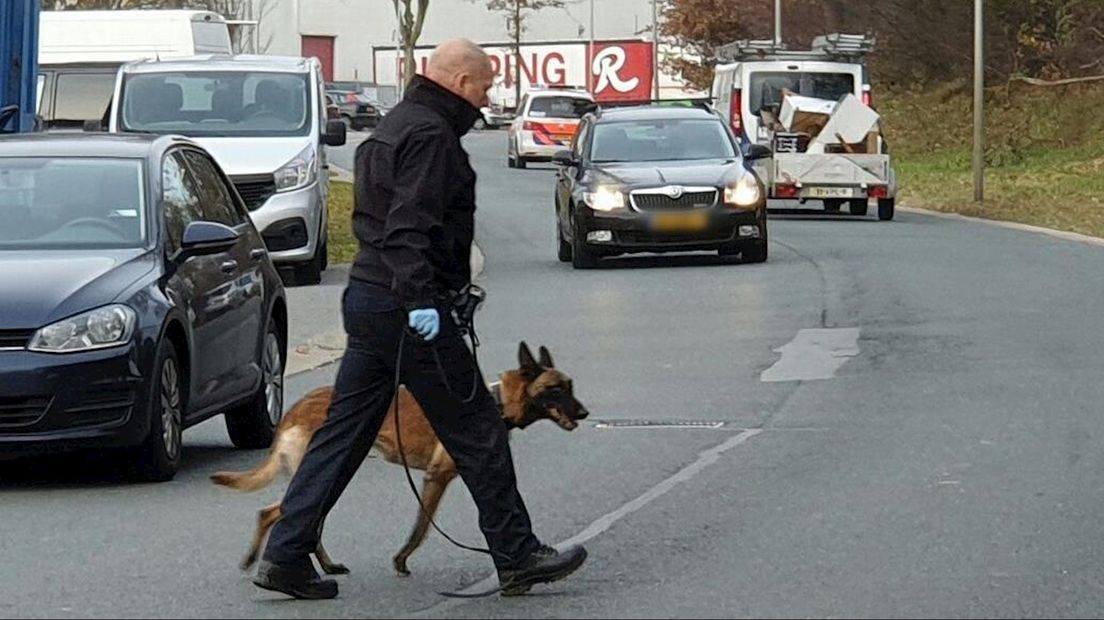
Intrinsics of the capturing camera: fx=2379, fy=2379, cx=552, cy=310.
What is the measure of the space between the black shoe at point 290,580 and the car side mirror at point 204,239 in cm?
337

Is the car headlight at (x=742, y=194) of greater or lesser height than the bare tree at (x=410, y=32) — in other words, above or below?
below

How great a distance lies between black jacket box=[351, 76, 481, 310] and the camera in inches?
287

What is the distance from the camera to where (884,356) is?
627 inches

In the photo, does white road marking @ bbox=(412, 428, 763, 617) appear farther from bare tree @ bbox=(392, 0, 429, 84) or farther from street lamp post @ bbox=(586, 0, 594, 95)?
street lamp post @ bbox=(586, 0, 594, 95)

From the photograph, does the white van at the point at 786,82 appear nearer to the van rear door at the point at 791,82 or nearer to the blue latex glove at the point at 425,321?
the van rear door at the point at 791,82

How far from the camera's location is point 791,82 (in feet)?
119

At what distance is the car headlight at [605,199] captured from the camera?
2386 cm

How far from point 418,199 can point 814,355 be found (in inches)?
356

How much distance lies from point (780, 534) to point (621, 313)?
33.9 ft

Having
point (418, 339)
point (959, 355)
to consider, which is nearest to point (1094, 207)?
point (959, 355)

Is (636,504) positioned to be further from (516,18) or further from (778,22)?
(516,18)

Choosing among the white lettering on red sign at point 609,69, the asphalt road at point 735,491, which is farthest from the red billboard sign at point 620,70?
the asphalt road at point 735,491

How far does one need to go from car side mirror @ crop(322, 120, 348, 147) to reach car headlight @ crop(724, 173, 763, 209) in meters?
3.98

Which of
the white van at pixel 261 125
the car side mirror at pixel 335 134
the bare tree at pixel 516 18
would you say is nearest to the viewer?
the white van at pixel 261 125
